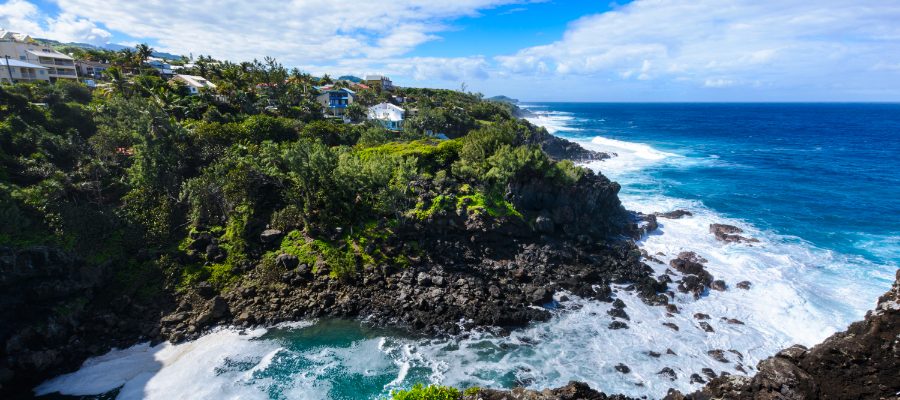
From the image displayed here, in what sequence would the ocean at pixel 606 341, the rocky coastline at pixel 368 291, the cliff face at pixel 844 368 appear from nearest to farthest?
1. the cliff face at pixel 844 368
2. the ocean at pixel 606 341
3. the rocky coastline at pixel 368 291

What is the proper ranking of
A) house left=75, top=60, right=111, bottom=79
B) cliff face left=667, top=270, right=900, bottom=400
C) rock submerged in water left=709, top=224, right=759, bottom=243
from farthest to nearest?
1. house left=75, top=60, right=111, bottom=79
2. rock submerged in water left=709, top=224, right=759, bottom=243
3. cliff face left=667, top=270, right=900, bottom=400

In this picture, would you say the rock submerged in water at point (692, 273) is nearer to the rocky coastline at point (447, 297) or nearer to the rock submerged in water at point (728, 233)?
the rocky coastline at point (447, 297)

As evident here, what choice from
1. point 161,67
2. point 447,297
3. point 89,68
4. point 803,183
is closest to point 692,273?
point 447,297

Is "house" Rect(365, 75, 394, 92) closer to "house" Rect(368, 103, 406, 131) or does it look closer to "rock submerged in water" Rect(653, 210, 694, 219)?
"house" Rect(368, 103, 406, 131)

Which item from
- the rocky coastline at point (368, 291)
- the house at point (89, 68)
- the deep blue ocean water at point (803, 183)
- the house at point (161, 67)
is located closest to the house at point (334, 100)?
the house at point (161, 67)

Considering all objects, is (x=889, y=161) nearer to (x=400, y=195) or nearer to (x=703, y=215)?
(x=703, y=215)

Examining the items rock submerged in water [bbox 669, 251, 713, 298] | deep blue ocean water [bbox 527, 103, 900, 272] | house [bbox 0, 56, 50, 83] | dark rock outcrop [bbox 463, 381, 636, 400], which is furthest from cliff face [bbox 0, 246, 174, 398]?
deep blue ocean water [bbox 527, 103, 900, 272]
